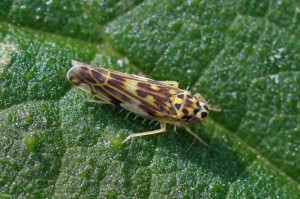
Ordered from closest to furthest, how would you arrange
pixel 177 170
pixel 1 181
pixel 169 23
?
pixel 1 181 < pixel 177 170 < pixel 169 23

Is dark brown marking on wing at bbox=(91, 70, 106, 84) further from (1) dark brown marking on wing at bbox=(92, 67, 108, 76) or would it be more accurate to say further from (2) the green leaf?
(2) the green leaf

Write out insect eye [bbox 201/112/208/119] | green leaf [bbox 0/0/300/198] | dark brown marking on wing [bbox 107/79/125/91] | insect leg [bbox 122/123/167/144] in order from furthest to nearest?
insect eye [bbox 201/112/208/119] < dark brown marking on wing [bbox 107/79/125/91] < insect leg [bbox 122/123/167/144] < green leaf [bbox 0/0/300/198]

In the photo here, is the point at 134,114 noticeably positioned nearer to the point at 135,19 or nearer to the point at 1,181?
the point at 135,19

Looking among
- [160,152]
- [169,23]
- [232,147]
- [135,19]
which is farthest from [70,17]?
[232,147]

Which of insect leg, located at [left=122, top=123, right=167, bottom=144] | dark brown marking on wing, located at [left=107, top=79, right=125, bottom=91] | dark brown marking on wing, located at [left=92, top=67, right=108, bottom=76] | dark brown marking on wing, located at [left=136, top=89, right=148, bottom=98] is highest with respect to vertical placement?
dark brown marking on wing, located at [left=92, top=67, right=108, bottom=76]

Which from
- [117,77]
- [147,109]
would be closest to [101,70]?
[117,77]

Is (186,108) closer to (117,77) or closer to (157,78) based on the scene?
(157,78)

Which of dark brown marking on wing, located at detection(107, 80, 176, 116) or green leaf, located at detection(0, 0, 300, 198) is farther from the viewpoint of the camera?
dark brown marking on wing, located at detection(107, 80, 176, 116)

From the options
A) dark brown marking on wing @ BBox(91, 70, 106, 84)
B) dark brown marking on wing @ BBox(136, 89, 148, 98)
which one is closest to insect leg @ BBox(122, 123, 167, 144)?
dark brown marking on wing @ BBox(136, 89, 148, 98)
